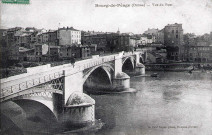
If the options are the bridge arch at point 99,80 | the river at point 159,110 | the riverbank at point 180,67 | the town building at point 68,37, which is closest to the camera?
the river at point 159,110

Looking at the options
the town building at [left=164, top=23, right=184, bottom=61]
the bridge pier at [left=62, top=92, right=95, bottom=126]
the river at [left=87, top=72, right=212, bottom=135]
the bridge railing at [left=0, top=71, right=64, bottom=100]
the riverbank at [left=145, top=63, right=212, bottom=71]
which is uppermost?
the town building at [left=164, top=23, right=184, bottom=61]

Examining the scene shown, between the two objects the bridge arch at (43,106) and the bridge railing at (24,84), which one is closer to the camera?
the bridge railing at (24,84)

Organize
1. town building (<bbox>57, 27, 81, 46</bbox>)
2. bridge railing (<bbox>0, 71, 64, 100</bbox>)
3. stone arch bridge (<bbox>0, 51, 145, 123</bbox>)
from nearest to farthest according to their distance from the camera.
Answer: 1. bridge railing (<bbox>0, 71, 64, 100</bbox>)
2. stone arch bridge (<bbox>0, 51, 145, 123</bbox>)
3. town building (<bbox>57, 27, 81, 46</bbox>)

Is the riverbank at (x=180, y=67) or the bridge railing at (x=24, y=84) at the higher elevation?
the bridge railing at (x=24, y=84)

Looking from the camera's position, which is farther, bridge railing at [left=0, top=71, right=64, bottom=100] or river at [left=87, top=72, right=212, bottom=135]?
river at [left=87, top=72, right=212, bottom=135]

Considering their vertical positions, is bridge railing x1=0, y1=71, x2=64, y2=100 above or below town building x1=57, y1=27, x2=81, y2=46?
below

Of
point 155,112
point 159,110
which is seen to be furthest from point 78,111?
point 159,110

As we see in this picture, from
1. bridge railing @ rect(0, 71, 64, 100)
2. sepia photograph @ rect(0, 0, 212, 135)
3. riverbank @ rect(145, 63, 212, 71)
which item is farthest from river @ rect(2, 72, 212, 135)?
riverbank @ rect(145, 63, 212, 71)

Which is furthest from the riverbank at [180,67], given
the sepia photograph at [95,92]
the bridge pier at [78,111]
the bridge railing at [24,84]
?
the bridge railing at [24,84]

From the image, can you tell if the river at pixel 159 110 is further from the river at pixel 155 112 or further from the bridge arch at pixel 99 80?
the bridge arch at pixel 99 80

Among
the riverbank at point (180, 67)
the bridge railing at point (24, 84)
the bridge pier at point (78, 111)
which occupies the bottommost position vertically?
the bridge pier at point (78, 111)

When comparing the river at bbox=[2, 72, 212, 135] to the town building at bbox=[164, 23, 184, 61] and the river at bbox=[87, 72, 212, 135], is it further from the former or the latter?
the town building at bbox=[164, 23, 184, 61]
